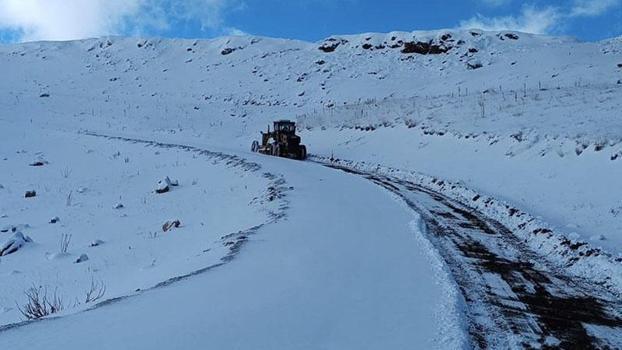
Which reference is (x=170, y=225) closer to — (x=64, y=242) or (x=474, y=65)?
(x=64, y=242)

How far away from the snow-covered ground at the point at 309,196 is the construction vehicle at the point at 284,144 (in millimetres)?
2357

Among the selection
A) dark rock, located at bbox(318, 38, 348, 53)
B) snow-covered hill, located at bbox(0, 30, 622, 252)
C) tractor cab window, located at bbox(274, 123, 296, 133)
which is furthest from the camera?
dark rock, located at bbox(318, 38, 348, 53)

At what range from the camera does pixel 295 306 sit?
4.79 meters

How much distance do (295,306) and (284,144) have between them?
20.2 metres

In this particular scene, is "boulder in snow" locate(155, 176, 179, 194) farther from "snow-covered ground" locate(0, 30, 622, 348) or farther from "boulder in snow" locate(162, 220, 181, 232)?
"boulder in snow" locate(162, 220, 181, 232)

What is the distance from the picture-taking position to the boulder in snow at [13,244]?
10.5m

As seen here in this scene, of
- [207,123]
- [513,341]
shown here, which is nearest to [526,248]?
[513,341]

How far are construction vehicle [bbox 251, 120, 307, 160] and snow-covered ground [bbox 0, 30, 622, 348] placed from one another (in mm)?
2357

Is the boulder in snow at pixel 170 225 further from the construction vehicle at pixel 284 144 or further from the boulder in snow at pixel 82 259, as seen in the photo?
the construction vehicle at pixel 284 144

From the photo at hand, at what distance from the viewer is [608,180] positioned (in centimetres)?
1146

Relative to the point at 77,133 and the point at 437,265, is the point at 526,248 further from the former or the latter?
the point at 77,133

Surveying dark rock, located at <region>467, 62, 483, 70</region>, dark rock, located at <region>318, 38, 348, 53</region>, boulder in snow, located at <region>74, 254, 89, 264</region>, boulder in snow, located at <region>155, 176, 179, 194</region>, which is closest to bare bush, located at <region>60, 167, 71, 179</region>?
boulder in snow, located at <region>155, 176, 179, 194</region>

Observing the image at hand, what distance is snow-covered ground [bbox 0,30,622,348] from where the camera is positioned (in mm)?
4973

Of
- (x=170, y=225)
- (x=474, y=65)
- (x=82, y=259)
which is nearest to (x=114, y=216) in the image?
(x=170, y=225)
